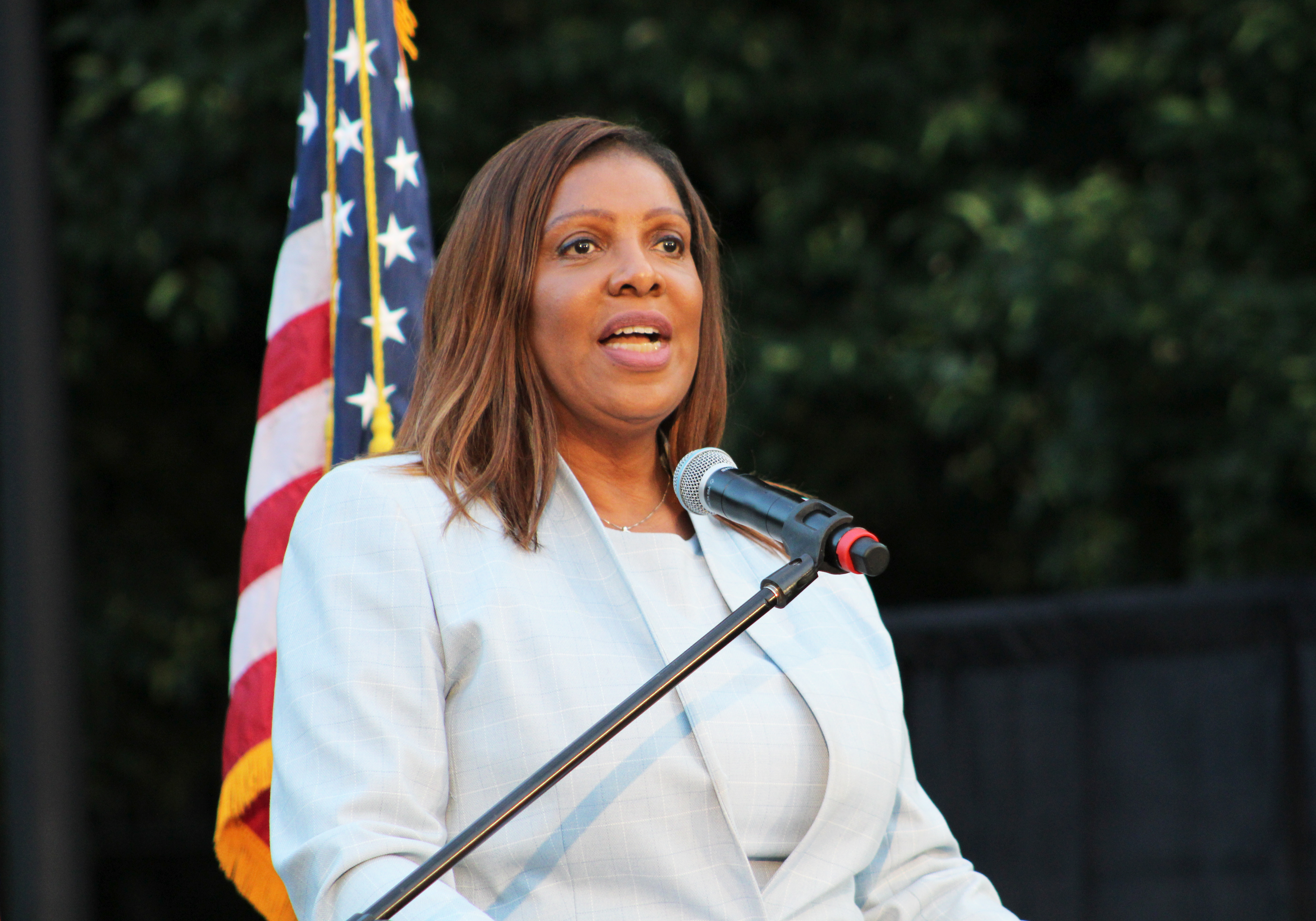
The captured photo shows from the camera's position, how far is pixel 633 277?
2.08 metres

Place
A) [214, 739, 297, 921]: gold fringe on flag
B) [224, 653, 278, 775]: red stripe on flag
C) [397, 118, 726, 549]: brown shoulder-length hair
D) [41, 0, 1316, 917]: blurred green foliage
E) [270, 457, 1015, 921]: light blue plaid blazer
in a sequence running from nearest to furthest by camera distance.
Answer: [270, 457, 1015, 921]: light blue plaid blazer → [397, 118, 726, 549]: brown shoulder-length hair → [214, 739, 297, 921]: gold fringe on flag → [224, 653, 278, 775]: red stripe on flag → [41, 0, 1316, 917]: blurred green foliage

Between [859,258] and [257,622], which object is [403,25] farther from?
[859,258]

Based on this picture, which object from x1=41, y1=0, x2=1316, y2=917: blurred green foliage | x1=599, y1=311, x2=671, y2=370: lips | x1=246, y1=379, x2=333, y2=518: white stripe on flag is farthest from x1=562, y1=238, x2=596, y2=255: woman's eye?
x1=41, y1=0, x2=1316, y2=917: blurred green foliage

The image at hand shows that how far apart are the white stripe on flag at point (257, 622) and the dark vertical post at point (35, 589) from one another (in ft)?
6.06

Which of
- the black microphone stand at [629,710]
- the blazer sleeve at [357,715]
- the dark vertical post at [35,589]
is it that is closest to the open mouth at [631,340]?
the blazer sleeve at [357,715]

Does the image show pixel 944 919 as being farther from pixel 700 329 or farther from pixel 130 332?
pixel 130 332

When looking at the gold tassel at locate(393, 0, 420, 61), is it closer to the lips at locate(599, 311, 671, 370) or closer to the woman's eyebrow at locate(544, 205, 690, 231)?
the woman's eyebrow at locate(544, 205, 690, 231)

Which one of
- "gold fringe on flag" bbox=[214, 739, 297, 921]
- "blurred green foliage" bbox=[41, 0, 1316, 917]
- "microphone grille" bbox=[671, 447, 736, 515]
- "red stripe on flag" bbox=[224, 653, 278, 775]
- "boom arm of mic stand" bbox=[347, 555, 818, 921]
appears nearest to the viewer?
"boom arm of mic stand" bbox=[347, 555, 818, 921]

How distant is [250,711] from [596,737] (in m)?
1.30

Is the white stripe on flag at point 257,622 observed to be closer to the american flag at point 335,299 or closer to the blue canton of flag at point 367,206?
the american flag at point 335,299

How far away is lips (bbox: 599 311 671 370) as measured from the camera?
6.84 ft

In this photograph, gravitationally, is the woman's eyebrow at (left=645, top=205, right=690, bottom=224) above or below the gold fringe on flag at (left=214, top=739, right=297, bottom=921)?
above

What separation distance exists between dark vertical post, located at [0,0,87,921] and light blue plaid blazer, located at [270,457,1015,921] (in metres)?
0.81

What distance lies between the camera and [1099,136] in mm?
6652
